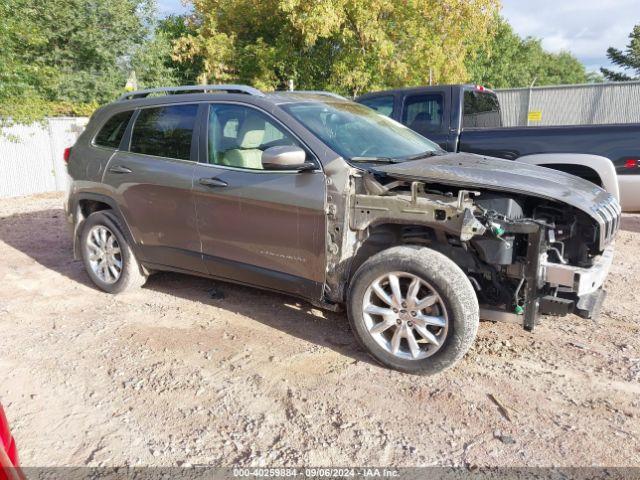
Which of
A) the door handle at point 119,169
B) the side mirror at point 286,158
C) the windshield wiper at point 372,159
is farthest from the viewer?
the door handle at point 119,169

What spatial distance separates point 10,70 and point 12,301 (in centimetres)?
975

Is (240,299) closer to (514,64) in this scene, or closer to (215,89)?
(215,89)

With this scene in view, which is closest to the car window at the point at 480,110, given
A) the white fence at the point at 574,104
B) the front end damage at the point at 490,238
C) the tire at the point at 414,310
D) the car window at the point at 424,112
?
the car window at the point at 424,112

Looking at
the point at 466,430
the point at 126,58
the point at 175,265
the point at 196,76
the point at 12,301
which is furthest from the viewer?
the point at 196,76

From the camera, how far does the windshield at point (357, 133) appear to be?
13.0 ft

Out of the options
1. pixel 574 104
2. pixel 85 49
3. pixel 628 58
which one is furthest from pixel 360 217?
pixel 628 58

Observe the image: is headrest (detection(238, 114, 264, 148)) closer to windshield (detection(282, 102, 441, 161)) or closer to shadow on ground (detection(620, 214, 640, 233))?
windshield (detection(282, 102, 441, 161))

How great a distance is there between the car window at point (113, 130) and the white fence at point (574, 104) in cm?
1224

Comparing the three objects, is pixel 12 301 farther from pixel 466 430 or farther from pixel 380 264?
pixel 466 430

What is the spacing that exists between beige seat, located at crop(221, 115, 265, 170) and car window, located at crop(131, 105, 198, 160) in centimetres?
44

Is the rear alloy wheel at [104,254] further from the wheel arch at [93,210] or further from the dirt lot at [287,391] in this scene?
the dirt lot at [287,391]

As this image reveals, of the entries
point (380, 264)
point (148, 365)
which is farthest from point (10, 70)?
point (380, 264)

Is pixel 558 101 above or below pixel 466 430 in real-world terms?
above

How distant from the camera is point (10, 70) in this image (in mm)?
12609
